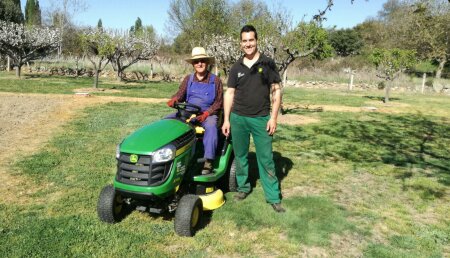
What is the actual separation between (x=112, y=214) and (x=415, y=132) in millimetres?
9247

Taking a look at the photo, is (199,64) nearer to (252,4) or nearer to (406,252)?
(406,252)

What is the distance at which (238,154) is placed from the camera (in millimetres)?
4695

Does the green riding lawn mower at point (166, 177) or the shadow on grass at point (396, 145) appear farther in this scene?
the shadow on grass at point (396, 145)

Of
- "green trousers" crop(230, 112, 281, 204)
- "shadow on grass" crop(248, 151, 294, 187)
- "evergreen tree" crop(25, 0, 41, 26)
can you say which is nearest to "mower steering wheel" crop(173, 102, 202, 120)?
"green trousers" crop(230, 112, 281, 204)

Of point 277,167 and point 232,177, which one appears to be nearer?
point 232,177

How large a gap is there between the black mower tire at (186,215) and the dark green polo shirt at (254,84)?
1.25 meters

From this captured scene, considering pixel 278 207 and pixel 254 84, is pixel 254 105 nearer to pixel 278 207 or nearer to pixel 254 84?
pixel 254 84

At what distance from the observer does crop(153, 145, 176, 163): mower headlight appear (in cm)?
366

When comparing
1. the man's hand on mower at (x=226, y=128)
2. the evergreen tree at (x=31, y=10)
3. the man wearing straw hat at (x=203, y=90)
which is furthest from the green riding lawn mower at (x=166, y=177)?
the evergreen tree at (x=31, y=10)

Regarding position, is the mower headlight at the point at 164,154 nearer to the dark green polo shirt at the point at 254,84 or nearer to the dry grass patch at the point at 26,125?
the dark green polo shirt at the point at 254,84

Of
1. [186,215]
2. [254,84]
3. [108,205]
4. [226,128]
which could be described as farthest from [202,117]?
[108,205]

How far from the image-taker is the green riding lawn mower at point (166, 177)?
367 cm

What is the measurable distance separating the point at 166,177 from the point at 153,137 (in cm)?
43

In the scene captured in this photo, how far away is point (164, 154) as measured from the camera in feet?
12.1
